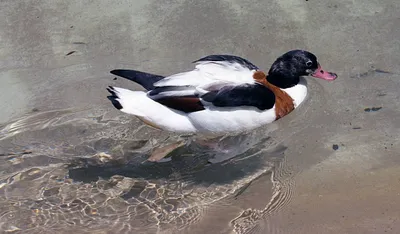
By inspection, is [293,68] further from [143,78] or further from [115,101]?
[115,101]

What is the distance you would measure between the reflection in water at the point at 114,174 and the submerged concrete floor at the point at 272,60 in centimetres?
13

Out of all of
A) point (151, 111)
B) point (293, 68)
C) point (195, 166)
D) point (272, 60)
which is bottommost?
point (195, 166)

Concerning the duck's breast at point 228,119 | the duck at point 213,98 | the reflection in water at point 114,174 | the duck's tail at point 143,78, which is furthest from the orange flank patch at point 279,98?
the duck's tail at point 143,78

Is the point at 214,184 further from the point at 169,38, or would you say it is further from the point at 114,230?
the point at 169,38

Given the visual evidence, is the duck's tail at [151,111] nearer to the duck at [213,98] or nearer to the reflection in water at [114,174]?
the duck at [213,98]

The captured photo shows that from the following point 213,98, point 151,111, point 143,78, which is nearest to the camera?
point 213,98

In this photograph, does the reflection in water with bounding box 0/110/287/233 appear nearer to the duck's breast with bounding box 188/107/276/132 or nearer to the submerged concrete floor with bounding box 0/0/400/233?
the submerged concrete floor with bounding box 0/0/400/233

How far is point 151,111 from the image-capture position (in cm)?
483

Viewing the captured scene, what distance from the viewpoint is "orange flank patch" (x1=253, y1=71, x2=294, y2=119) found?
4.99 meters

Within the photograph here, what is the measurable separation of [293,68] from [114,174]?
5.37 feet

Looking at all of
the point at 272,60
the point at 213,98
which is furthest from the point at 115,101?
the point at 272,60

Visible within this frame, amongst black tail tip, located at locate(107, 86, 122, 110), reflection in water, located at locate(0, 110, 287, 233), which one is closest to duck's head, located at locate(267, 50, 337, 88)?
reflection in water, located at locate(0, 110, 287, 233)

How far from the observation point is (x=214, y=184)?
4.68 m

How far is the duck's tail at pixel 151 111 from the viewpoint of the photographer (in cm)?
481
